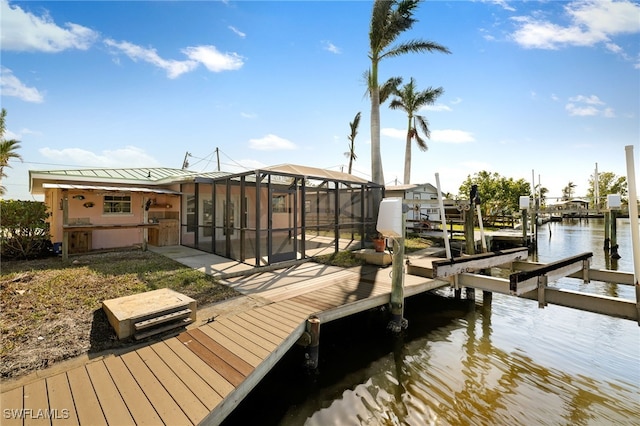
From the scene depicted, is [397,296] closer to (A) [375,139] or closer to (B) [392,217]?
(B) [392,217]

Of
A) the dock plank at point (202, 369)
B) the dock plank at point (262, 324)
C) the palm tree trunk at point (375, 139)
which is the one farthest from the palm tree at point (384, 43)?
the dock plank at point (202, 369)

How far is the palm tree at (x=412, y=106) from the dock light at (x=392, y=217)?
16363 millimetres

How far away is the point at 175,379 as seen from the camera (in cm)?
263

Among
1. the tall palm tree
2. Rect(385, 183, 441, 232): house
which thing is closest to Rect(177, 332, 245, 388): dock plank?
Rect(385, 183, 441, 232): house

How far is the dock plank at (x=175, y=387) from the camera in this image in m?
2.21

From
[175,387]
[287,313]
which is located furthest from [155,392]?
[287,313]

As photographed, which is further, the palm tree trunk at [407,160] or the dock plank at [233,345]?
the palm tree trunk at [407,160]

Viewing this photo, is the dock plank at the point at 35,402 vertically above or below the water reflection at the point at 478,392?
above

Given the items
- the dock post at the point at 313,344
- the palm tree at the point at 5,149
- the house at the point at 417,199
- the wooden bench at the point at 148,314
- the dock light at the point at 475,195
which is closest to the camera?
the wooden bench at the point at 148,314

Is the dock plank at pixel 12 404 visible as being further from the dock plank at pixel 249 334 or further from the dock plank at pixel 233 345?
the dock plank at pixel 249 334

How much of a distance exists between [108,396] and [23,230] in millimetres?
9464

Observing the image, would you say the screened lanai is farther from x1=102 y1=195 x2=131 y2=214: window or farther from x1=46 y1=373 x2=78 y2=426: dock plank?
x1=46 y1=373 x2=78 y2=426: dock plank

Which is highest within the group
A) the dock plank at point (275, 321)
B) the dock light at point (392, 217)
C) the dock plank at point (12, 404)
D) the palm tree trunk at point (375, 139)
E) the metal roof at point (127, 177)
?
the palm tree trunk at point (375, 139)

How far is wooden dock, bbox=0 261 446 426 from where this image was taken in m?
2.16
